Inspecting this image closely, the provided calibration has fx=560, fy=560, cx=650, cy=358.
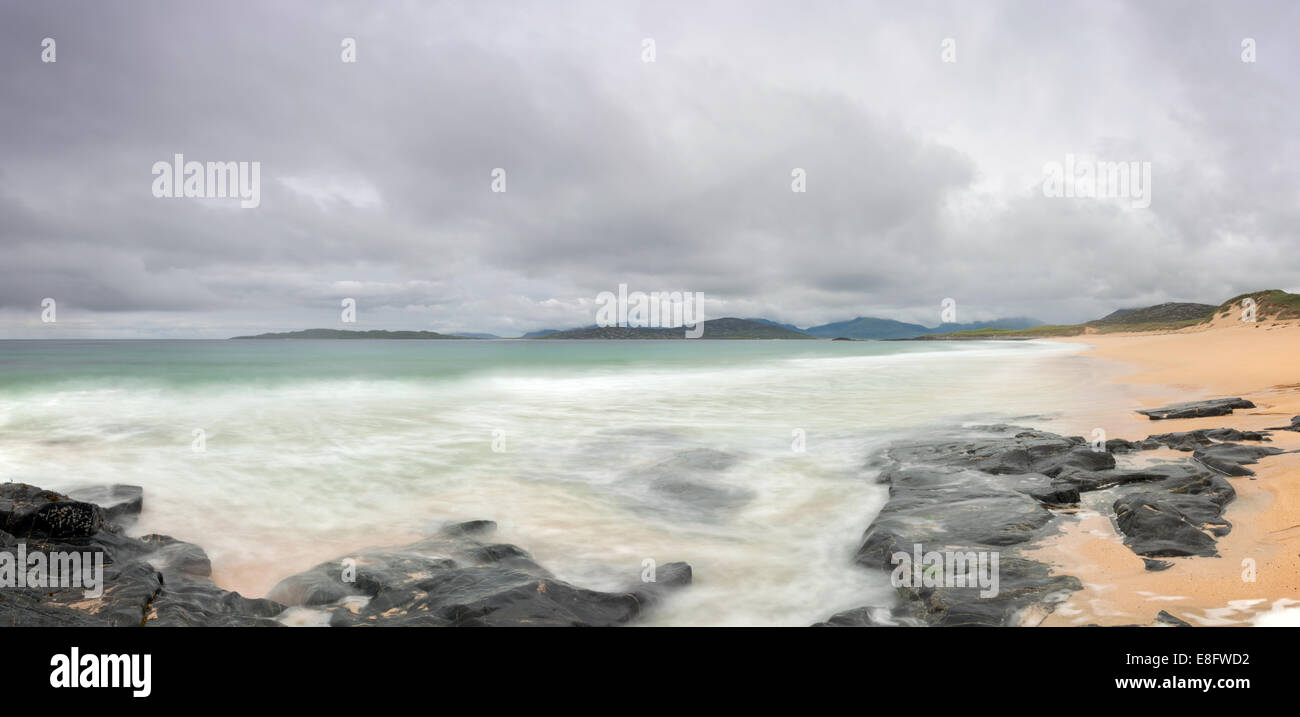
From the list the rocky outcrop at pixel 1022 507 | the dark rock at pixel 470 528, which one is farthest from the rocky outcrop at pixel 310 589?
the rocky outcrop at pixel 1022 507

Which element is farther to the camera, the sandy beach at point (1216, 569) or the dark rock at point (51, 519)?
the dark rock at point (51, 519)

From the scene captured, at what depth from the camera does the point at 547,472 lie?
11867mm

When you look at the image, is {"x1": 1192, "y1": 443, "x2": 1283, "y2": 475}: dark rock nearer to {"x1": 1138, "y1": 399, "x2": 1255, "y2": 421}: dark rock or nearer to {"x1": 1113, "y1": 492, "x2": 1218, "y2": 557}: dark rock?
{"x1": 1113, "y1": 492, "x2": 1218, "y2": 557}: dark rock

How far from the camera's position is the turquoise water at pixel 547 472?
711cm

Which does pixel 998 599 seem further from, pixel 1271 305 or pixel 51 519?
pixel 1271 305

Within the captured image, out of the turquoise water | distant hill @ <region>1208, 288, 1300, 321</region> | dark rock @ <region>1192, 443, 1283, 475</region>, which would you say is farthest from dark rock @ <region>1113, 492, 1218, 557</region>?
distant hill @ <region>1208, 288, 1300, 321</region>

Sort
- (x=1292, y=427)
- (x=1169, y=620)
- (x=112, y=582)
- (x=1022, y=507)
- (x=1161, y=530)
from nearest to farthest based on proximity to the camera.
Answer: (x=1169, y=620)
(x=112, y=582)
(x=1161, y=530)
(x=1022, y=507)
(x=1292, y=427)

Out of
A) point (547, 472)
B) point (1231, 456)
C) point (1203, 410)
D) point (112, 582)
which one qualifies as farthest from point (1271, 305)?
point (112, 582)

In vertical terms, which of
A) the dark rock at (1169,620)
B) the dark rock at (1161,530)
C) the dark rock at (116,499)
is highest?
the dark rock at (1161,530)

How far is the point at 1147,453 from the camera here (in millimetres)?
9641

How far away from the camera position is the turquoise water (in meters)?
7.11

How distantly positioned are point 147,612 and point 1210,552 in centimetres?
982

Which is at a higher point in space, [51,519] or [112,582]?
[51,519]

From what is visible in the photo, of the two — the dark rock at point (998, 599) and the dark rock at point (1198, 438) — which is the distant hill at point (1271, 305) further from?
the dark rock at point (998, 599)
